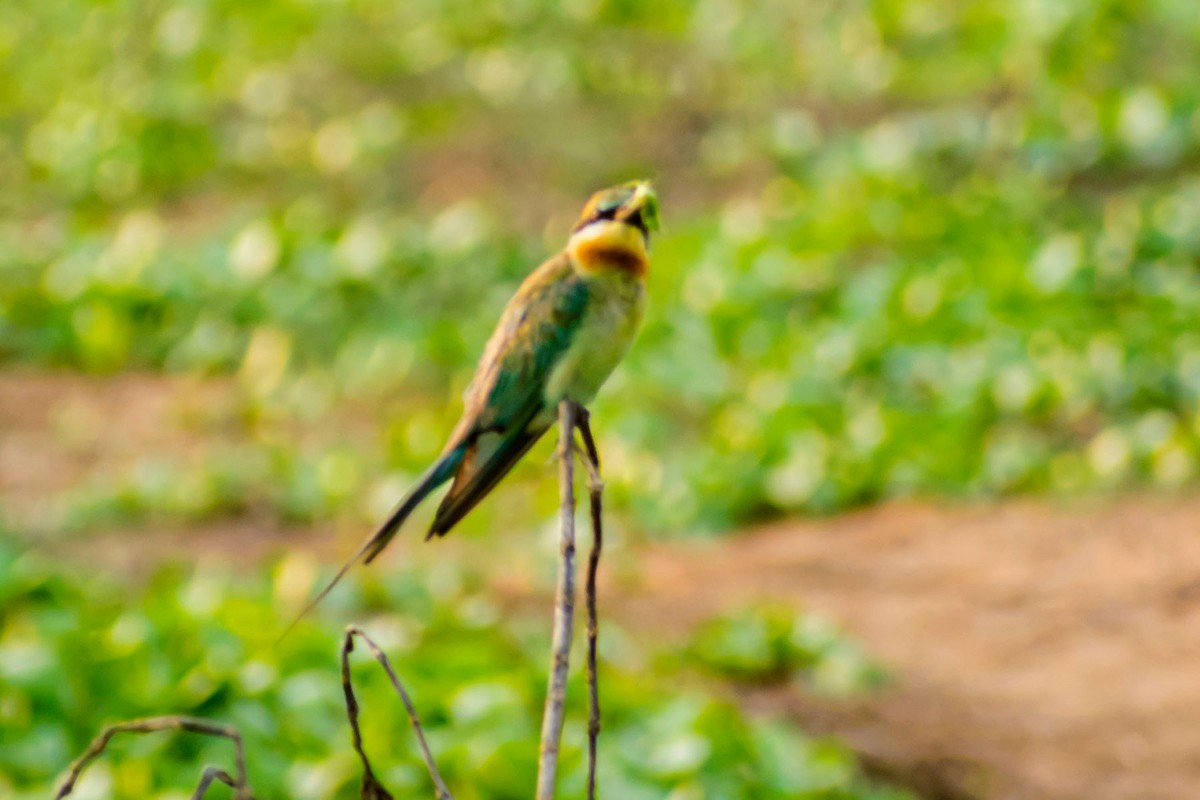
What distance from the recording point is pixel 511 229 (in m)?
9.41

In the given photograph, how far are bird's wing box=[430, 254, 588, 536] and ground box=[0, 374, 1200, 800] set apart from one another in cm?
265

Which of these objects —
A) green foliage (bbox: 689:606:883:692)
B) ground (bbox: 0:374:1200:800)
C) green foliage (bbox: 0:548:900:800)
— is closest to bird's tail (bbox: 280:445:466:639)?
green foliage (bbox: 0:548:900:800)

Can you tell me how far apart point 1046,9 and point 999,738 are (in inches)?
269

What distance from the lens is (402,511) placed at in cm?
167

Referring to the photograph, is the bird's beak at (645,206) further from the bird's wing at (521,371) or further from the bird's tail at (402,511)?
the bird's tail at (402,511)

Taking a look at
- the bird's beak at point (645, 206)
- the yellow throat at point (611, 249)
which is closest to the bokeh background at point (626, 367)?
the yellow throat at point (611, 249)

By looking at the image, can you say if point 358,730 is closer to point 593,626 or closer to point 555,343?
point 593,626

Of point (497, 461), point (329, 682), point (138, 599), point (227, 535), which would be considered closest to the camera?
point (497, 461)

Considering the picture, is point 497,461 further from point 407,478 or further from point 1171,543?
point 407,478

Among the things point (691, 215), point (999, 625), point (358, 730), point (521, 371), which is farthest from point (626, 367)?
point (358, 730)

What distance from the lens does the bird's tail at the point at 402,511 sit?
62.4 inches

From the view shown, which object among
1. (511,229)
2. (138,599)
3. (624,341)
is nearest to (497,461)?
(624,341)

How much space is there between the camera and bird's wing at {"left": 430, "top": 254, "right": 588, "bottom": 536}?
1896 millimetres

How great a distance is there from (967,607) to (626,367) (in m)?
2.75
